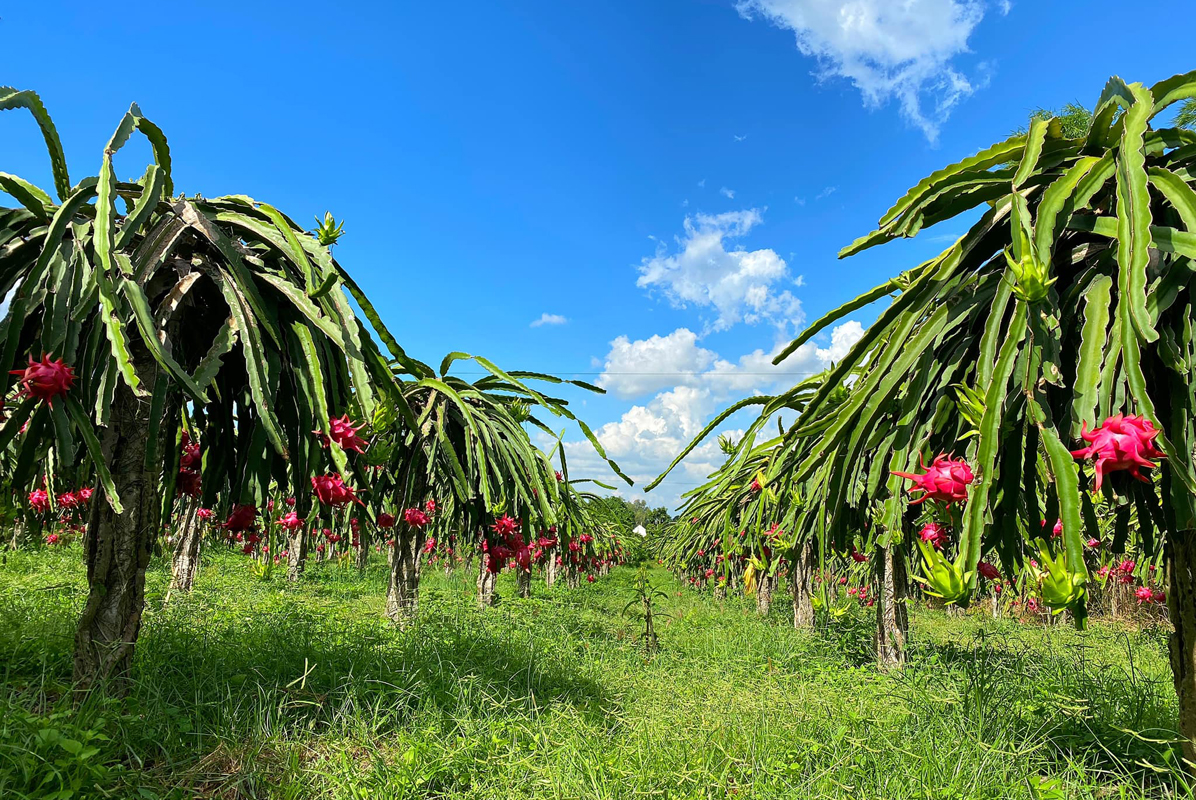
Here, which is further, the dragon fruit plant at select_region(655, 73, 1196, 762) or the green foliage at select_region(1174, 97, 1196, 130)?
the green foliage at select_region(1174, 97, 1196, 130)

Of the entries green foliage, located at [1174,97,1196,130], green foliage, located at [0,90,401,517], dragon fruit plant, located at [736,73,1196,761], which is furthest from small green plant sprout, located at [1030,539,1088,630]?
green foliage, located at [1174,97,1196,130]

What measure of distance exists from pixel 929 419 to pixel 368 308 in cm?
245

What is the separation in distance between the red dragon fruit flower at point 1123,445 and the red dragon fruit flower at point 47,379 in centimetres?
313

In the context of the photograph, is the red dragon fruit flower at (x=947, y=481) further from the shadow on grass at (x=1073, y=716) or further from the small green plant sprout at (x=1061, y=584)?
the shadow on grass at (x=1073, y=716)

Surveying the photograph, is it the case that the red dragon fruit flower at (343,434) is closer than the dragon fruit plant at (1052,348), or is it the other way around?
the dragon fruit plant at (1052,348)

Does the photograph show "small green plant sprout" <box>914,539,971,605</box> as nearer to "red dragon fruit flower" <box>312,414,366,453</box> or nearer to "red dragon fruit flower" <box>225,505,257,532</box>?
"red dragon fruit flower" <box>312,414,366,453</box>

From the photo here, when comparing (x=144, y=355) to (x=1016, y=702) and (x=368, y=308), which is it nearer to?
(x=368, y=308)

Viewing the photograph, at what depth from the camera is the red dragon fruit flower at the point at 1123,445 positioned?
1.57 m

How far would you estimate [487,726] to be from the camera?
11.5 feet

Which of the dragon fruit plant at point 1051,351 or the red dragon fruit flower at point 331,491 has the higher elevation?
the dragon fruit plant at point 1051,351

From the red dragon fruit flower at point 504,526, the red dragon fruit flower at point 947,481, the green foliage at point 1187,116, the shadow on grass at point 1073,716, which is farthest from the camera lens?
the green foliage at point 1187,116

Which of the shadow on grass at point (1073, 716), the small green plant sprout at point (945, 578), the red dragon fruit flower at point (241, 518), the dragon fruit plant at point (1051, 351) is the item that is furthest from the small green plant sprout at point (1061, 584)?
the red dragon fruit flower at point (241, 518)

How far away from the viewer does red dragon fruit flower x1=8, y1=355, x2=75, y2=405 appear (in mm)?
2082

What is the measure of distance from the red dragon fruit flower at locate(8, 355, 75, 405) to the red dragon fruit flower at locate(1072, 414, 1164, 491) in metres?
3.13
